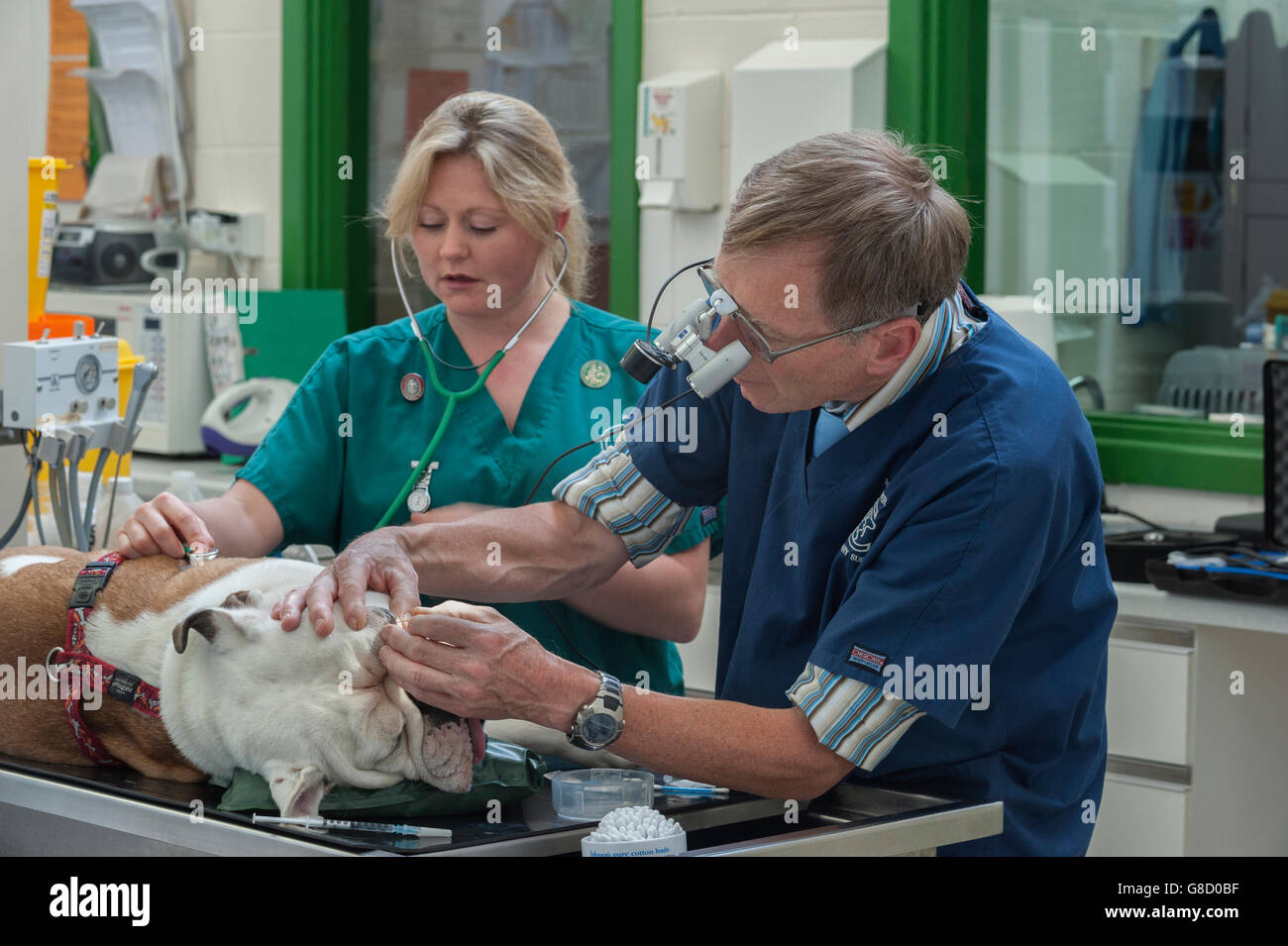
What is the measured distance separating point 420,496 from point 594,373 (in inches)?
11.5

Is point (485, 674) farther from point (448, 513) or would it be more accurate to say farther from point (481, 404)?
point (481, 404)

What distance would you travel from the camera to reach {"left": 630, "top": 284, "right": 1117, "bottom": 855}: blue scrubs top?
56.8 inches

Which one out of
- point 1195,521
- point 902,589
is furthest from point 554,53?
point 902,589

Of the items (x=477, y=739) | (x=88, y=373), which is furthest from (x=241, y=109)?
(x=477, y=739)

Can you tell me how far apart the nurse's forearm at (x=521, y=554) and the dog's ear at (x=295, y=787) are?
413 mm

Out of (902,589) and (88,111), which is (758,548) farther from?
(88,111)

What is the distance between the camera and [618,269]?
143 inches

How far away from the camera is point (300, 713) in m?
1.48

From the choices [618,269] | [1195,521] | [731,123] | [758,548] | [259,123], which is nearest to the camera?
[758,548]

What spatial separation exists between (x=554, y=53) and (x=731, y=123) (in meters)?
0.71

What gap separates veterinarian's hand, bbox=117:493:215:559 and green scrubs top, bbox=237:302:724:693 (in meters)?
0.30

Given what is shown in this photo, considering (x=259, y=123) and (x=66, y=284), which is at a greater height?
(x=259, y=123)

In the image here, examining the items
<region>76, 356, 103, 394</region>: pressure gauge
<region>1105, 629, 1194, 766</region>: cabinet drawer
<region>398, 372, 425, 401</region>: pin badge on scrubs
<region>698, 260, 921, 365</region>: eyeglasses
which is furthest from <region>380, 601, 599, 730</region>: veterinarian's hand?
<region>1105, 629, 1194, 766</region>: cabinet drawer

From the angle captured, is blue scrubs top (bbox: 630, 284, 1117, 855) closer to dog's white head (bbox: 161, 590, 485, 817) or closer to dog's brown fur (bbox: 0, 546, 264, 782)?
dog's white head (bbox: 161, 590, 485, 817)
